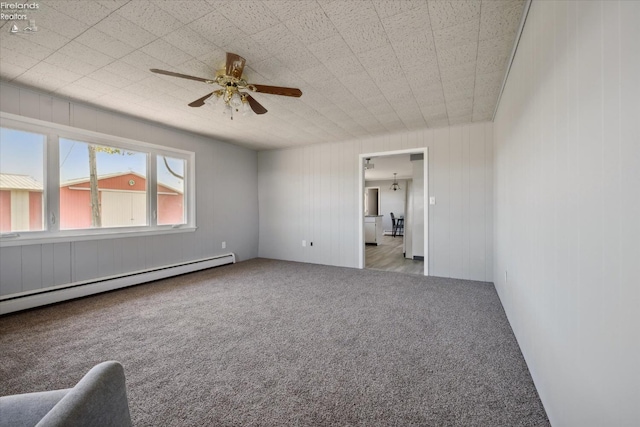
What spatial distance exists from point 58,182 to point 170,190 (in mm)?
1427

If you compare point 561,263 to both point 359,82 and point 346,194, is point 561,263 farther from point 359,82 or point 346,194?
point 346,194

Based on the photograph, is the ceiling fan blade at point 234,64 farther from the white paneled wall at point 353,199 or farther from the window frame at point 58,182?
the white paneled wall at point 353,199

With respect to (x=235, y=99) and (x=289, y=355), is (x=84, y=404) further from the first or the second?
(x=235, y=99)

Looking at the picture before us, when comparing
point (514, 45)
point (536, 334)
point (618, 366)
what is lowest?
point (536, 334)

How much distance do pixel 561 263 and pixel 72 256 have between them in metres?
4.74

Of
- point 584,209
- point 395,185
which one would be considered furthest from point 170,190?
point 395,185

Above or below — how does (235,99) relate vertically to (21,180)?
above

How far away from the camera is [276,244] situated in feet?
19.7

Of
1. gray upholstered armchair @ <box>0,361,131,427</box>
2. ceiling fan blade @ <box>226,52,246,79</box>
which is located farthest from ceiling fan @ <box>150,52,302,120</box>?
gray upholstered armchair @ <box>0,361,131,427</box>

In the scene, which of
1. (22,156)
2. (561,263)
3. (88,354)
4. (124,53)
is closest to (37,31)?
(124,53)

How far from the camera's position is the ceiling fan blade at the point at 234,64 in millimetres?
2189

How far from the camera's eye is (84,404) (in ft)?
2.19

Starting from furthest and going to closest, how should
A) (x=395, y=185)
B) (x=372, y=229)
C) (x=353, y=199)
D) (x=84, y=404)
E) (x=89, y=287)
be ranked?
1. (x=395, y=185)
2. (x=372, y=229)
3. (x=353, y=199)
4. (x=89, y=287)
5. (x=84, y=404)

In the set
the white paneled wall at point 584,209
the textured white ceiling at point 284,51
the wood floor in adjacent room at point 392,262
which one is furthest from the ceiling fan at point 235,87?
the wood floor in adjacent room at point 392,262
